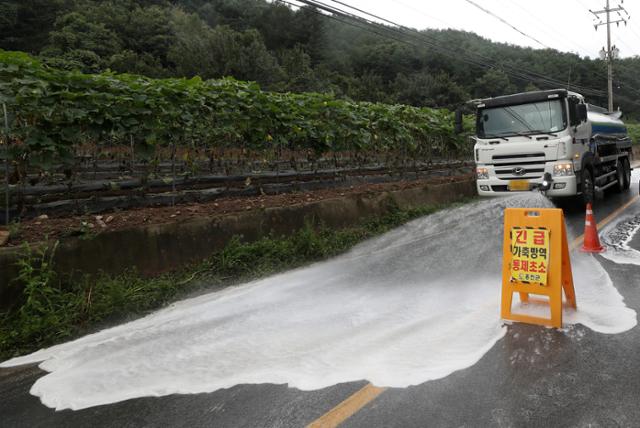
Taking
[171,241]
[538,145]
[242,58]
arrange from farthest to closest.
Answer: [242,58] → [538,145] → [171,241]

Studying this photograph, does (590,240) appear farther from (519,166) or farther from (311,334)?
(311,334)

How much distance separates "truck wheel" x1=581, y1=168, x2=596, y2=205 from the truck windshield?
4.49 feet

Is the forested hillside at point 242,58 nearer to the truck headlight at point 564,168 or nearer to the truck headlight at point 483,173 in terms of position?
the truck headlight at point 483,173

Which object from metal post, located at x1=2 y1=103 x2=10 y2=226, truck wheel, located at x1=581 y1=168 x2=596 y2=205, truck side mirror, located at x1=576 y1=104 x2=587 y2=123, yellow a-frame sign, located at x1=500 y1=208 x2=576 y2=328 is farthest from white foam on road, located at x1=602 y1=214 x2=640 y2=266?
metal post, located at x1=2 y1=103 x2=10 y2=226

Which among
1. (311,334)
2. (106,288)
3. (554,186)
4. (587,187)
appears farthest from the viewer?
(587,187)

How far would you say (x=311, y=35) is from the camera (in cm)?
8875

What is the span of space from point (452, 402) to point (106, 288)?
4181 millimetres

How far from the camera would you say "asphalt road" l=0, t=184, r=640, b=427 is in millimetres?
3092

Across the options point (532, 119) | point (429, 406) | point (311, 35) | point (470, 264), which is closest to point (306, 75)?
point (311, 35)

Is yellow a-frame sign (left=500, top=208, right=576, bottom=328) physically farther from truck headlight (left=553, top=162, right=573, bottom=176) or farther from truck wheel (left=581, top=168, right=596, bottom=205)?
truck wheel (left=581, top=168, right=596, bottom=205)

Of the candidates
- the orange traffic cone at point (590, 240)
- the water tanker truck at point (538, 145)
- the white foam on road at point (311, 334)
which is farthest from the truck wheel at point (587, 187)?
the white foam on road at point (311, 334)

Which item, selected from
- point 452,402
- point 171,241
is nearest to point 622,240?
point 452,402

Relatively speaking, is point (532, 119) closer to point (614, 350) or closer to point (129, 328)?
point (614, 350)

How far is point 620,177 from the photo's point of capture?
50.2 ft
